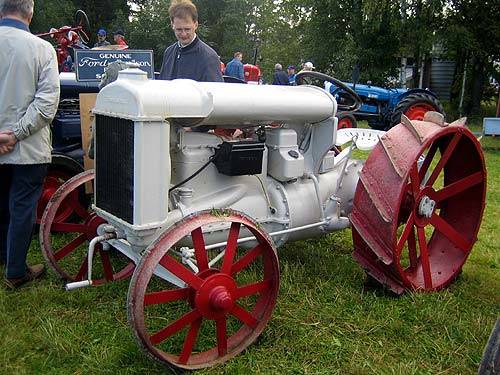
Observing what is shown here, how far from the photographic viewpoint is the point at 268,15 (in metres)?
29.2

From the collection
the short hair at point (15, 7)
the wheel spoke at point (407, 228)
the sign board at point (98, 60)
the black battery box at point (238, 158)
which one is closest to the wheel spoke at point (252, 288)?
the black battery box at point (238, 158)

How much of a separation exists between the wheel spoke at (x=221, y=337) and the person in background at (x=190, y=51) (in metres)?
1.67

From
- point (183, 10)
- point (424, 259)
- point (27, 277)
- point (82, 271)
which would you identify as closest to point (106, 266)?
point (82, 271)

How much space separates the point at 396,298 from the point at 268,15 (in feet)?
91.7

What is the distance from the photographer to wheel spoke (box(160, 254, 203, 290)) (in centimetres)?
228

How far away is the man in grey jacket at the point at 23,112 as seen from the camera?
299 cm

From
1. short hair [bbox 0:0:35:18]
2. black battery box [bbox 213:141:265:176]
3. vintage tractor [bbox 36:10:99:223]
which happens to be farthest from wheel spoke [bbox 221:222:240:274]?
short hair [bbox 0:0:35:18]

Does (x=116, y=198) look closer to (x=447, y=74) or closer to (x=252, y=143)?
(x=252, y=143)

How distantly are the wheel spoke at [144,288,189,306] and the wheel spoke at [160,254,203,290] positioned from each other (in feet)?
0.22

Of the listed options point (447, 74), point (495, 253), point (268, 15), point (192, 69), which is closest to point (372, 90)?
point (495, 253)

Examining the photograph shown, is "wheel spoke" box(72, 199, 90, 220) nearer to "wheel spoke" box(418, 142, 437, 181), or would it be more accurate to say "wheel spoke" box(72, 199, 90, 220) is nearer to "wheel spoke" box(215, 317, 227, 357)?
"wheel spoke" box(215, 317, 227, 357)

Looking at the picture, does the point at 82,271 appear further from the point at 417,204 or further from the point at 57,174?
the point at 417,204

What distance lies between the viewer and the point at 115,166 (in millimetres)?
2514

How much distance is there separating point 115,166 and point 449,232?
210 centimetres
